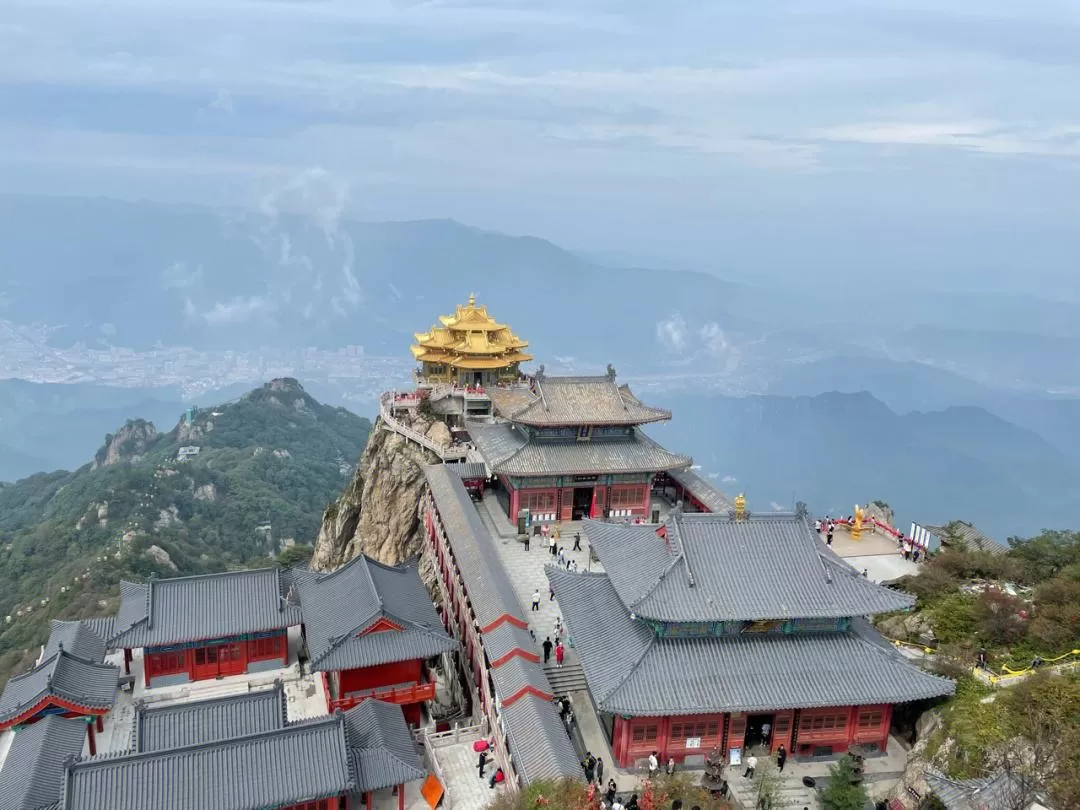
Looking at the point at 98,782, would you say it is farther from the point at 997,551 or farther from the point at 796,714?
the point at 997,551

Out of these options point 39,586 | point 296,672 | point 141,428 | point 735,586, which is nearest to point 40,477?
point 141,428

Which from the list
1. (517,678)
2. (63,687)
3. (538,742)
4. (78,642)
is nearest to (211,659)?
(78,642)

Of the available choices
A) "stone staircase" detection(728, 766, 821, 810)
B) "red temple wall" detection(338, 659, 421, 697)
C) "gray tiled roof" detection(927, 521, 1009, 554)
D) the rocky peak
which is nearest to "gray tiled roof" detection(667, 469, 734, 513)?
"gray tiled roof" detection(927, 521, 1009, 554)

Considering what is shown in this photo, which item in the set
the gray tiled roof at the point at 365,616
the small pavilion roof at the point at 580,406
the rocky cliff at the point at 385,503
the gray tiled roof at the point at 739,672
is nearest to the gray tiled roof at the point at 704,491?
the small pavilion roof at the point at 580,406

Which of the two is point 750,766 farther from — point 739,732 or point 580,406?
point 580,406

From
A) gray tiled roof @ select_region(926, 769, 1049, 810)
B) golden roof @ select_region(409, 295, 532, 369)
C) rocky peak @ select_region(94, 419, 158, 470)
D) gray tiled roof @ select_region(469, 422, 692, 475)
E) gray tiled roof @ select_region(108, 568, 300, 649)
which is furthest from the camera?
rocky peak @ select_region(94, 419, 158, 470)

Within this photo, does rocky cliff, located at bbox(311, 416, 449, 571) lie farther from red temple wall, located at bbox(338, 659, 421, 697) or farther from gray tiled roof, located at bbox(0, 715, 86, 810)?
gray tiled roof, located at bbox(0, 715, 86, 810)

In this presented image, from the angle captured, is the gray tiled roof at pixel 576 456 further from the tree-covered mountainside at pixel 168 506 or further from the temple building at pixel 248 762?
the tree-covered mountainside at pixel 168 506
